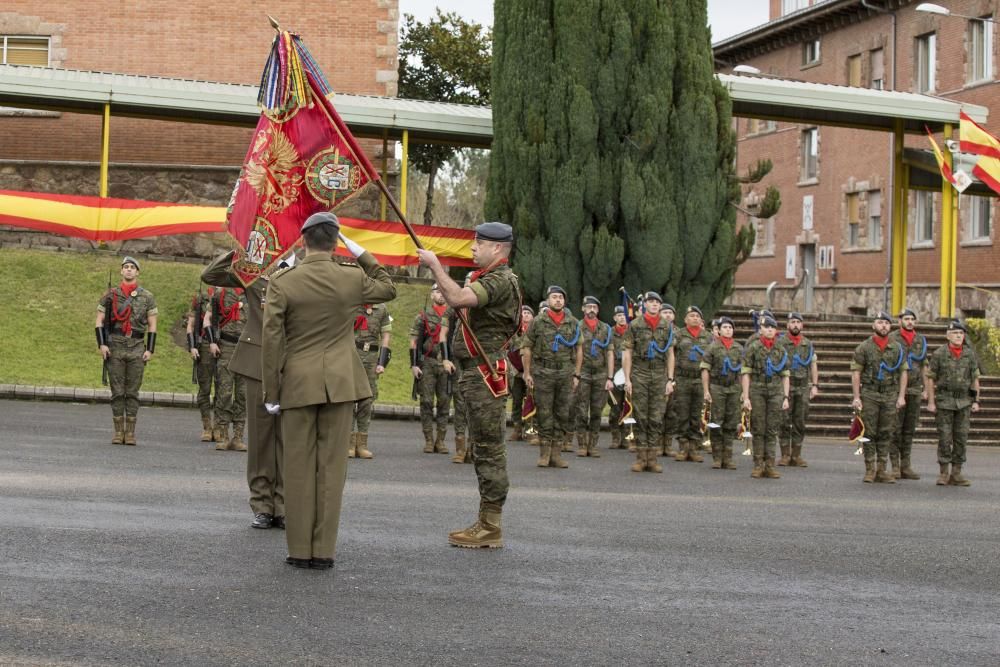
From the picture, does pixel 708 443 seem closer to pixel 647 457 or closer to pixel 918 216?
pixel 647 457

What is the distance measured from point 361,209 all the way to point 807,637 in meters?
27.7

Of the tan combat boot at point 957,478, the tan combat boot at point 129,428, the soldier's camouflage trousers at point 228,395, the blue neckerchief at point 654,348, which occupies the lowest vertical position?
the tan combat boot at point 957,478

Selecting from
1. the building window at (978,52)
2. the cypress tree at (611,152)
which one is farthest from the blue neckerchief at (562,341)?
the building window at (978,52)

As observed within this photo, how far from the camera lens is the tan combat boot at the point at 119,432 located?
16.5 metres

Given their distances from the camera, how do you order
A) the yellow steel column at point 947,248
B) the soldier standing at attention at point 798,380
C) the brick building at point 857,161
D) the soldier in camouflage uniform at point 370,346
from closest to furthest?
the soldier in camouflage uniform at point 370,346
the soldier standing at attention at point 798,380
the yellow steel column at point 947,248
the brick building at point 857,161

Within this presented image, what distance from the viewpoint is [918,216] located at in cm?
4503

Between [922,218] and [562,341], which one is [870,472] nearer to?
[562,341]

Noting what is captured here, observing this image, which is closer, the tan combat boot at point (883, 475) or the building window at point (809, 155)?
the tan combat boot at point (883, 475)

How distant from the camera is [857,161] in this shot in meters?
47.8

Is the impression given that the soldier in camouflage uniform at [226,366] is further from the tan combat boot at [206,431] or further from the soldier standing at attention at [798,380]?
the soldier standing at attention at [798,380]

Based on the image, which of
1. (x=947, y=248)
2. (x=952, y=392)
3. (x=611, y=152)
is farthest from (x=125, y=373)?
(x=947, y=248)

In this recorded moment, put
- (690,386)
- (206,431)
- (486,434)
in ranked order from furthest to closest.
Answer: (690,386) → (206,431) → (486,434)

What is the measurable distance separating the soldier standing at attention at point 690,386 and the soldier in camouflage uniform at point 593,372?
938mm

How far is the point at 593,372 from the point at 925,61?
29310mm
